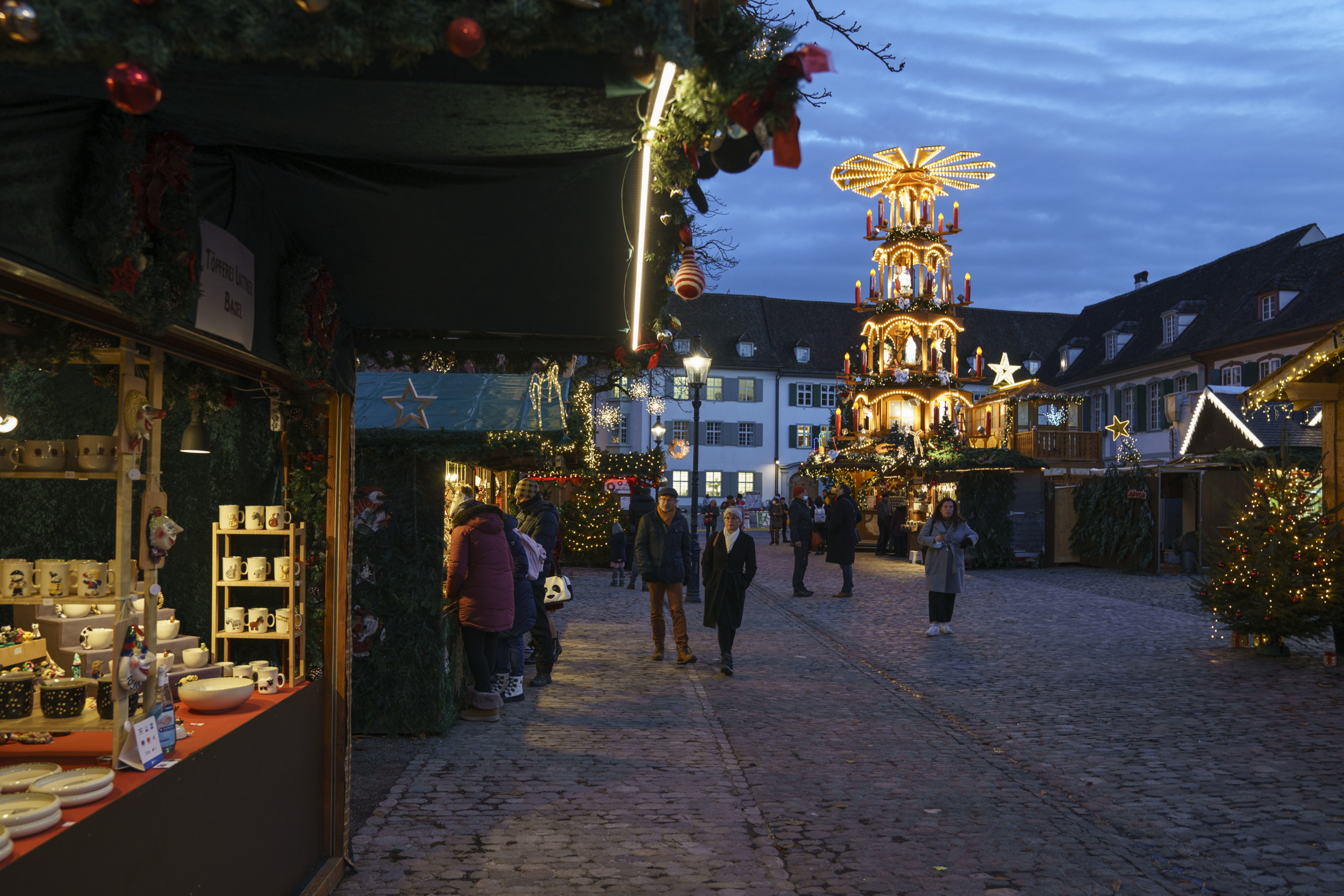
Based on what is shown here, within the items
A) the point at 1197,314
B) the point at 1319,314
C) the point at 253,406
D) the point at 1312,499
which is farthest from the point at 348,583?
the point at 1197,314

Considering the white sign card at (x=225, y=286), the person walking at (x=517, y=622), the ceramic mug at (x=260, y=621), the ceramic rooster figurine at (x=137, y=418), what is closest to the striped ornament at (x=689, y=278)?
the white sign card at (x=225, y=286)

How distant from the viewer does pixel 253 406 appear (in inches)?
215

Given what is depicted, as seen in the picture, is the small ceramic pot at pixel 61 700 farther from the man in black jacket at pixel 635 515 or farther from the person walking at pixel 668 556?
the man in black jacket at pixel 635 515

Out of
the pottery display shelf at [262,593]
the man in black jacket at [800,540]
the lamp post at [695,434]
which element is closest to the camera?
the pottery display shelf at [262,593]

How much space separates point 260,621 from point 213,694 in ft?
4.56

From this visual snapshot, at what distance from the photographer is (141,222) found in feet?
9.21

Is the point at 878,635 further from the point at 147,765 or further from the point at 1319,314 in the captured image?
the point at 1319,314

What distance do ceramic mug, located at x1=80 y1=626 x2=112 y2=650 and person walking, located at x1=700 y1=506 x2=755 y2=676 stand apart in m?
6.25

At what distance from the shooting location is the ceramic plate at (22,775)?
2.98 m

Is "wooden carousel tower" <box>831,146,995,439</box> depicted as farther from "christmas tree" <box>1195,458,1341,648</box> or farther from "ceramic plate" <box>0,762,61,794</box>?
"ceramic plate" <box>0,762,61,794</box>

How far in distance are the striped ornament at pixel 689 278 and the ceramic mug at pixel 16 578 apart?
284 cm

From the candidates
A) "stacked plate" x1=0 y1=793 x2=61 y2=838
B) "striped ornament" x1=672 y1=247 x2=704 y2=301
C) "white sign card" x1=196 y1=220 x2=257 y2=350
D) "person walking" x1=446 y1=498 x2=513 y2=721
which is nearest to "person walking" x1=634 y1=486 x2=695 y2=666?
"person walking" x1=446 y1=498 x2=513 y2=721

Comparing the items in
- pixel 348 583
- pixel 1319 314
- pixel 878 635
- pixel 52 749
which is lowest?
pixel 878 635

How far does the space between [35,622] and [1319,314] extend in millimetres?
36194
